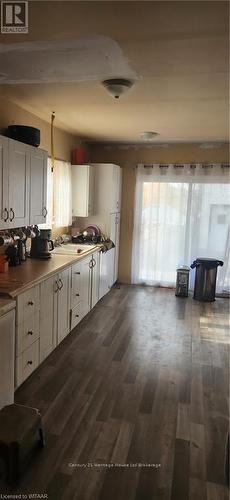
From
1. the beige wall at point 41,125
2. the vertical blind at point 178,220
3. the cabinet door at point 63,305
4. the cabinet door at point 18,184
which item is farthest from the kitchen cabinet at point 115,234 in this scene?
the cabinet door at point 18,184

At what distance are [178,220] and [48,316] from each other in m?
3.37

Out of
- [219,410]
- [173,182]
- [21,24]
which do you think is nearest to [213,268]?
[173,182]

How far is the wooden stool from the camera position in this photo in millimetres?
1821

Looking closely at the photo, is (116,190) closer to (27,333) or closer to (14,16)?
(27,333)

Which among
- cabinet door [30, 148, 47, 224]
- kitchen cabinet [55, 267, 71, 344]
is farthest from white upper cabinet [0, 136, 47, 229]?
kitchen cabinet [55, 267, 71, 344]

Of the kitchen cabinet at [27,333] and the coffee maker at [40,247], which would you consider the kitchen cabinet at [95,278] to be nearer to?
the coffee maker at [40,247]

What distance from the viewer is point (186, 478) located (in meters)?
1.94

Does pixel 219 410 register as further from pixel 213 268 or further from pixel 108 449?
pixel 213 268

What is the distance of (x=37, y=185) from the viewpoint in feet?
11.3

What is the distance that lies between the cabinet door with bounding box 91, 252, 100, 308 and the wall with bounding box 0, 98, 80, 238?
0.69 m

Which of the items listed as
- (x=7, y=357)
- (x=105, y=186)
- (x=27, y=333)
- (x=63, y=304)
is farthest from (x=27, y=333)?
(x=105, y=186)

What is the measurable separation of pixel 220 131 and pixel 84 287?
2.71 m

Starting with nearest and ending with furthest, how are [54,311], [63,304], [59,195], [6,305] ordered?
[6,305] < [54,311] < [63,304] < [59,195]

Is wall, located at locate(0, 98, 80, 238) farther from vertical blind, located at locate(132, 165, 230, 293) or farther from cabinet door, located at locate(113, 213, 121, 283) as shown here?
vertical blind, located at locate(132, 165, 230, 293)
